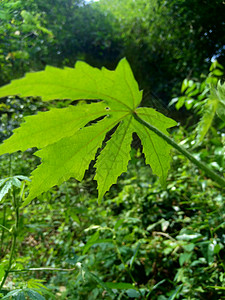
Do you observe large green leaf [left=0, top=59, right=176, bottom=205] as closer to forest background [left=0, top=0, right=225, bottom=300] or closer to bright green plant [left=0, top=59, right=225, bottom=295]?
bright green plant [left=0, top=59, right=225, bottom=295]

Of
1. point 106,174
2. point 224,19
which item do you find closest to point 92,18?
point 224,19

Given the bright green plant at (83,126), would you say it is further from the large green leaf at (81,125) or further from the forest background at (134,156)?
the forest background at (134,156)

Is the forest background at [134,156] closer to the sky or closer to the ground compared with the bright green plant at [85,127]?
closer to the sky

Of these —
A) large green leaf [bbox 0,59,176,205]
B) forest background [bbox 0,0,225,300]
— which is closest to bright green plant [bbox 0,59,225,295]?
large green leaf [bbox 0,59,176,205]

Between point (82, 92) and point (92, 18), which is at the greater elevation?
point (92, 18)

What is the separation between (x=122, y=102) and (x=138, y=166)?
235 centimetres

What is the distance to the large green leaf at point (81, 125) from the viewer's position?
0.29m

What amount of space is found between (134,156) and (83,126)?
125 cm

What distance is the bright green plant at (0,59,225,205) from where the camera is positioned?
0.29 metres

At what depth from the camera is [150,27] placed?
5102 mm

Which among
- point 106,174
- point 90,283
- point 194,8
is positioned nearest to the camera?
point 106,174

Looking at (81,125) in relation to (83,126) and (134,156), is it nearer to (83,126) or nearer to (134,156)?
(83,126)

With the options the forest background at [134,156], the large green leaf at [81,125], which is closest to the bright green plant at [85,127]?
the large green leaf at [81,125]

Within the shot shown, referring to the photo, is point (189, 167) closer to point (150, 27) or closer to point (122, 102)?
point (122, 102)
